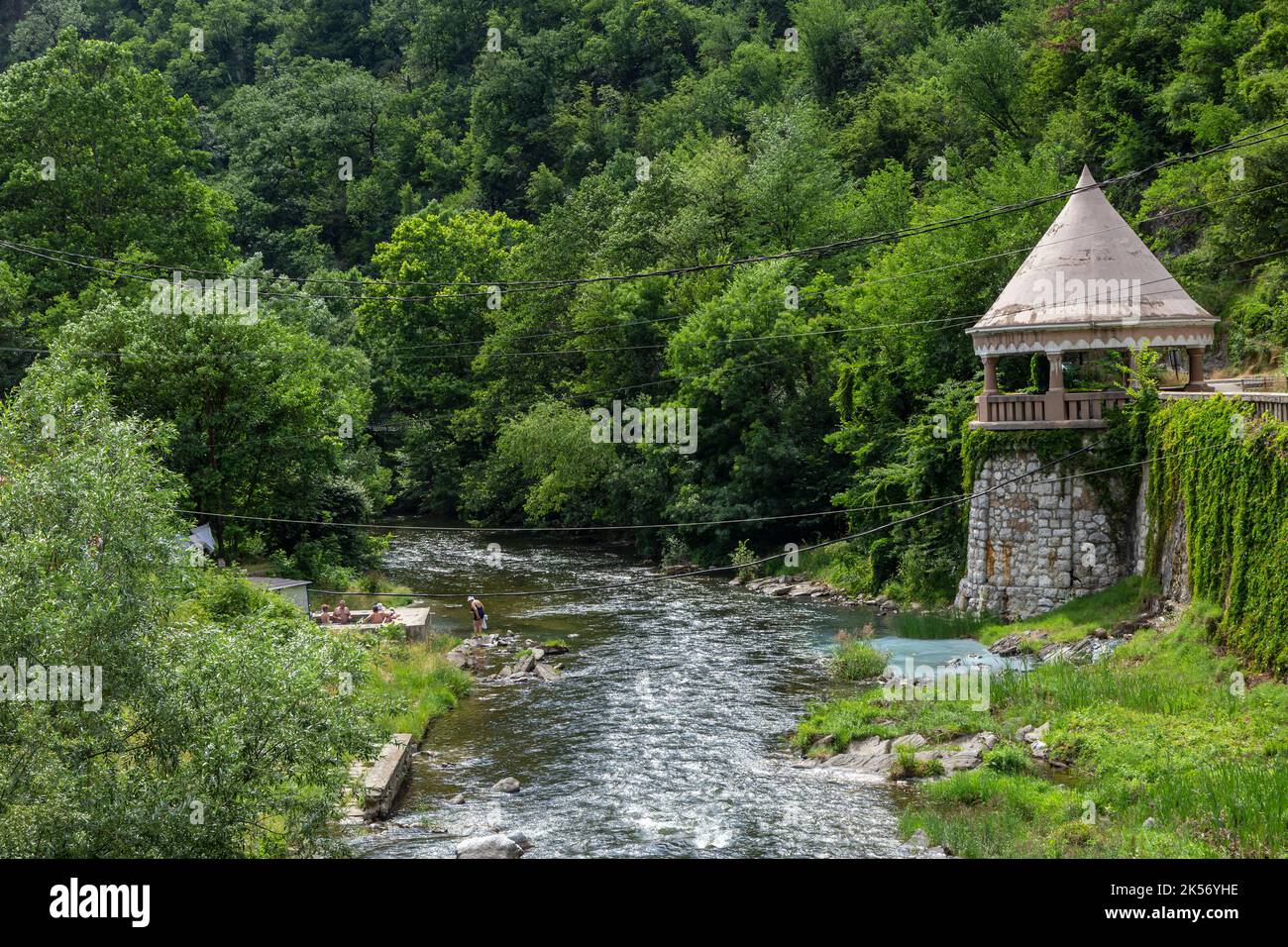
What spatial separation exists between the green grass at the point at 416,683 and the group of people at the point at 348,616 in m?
2.18

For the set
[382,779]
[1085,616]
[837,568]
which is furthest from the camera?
[837,568]

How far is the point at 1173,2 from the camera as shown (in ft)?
171

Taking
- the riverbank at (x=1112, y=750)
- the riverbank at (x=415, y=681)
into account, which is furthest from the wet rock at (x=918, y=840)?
the riverbank at (x=415, y=681)

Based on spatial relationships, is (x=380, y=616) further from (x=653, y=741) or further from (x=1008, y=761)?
(x=1008, y=761)

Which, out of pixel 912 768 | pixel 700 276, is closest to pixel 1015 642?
pixel 912 768

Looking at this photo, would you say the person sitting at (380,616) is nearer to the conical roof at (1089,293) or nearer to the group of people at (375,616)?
the group of people at (375,616)

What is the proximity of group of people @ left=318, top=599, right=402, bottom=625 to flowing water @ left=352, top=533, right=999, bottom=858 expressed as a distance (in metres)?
2.92

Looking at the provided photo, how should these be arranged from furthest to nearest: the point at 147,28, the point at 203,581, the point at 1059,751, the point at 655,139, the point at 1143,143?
1. the point at 147,28
2. the point at 655,139
3. the point at 1143,143
4. the point at 203,581
5. the point at 1059,751

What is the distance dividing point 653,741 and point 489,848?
22.3 feet

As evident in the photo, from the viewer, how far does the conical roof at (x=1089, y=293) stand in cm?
3116

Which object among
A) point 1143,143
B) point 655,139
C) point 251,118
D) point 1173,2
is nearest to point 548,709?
point 1143,143

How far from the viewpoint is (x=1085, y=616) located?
29688mm
